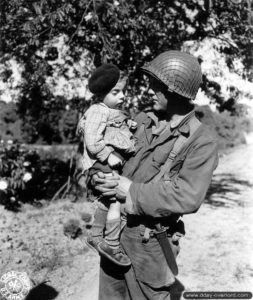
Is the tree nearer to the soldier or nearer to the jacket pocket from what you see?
the soldier

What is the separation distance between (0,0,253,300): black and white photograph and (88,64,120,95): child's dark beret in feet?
0.03

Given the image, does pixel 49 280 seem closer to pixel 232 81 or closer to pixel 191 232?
pixel 191 232

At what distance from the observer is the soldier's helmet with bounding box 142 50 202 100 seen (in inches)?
94.3

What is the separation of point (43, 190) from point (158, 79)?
6329 millimetres

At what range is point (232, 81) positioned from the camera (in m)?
8.23

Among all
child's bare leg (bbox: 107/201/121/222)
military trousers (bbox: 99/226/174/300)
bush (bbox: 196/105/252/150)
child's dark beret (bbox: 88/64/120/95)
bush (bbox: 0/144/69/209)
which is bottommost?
bush (bbox: 196/105/252/150)

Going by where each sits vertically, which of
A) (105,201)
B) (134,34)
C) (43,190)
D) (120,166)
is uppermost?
(134,34)

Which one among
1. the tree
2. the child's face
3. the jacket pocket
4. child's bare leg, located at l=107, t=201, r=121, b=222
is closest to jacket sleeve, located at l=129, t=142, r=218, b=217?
the jacket pocket

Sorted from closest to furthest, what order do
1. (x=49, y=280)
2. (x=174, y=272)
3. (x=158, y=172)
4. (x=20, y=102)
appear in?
(x=158, y=172) < (x=174, y=272) < (x=49, y=280) < (x=20, y=102)

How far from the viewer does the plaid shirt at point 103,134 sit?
254 cm

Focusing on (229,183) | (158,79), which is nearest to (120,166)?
(158,79)

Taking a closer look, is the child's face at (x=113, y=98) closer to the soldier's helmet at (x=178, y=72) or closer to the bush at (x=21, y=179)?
the soldier's helmet at (x=178, y=72)

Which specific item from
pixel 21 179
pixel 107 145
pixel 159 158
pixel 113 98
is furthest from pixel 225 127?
pixel 159 158

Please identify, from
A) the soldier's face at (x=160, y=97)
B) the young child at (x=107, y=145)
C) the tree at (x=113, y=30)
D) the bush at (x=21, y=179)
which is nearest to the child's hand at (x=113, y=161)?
the young child at (x=107, y=145)
